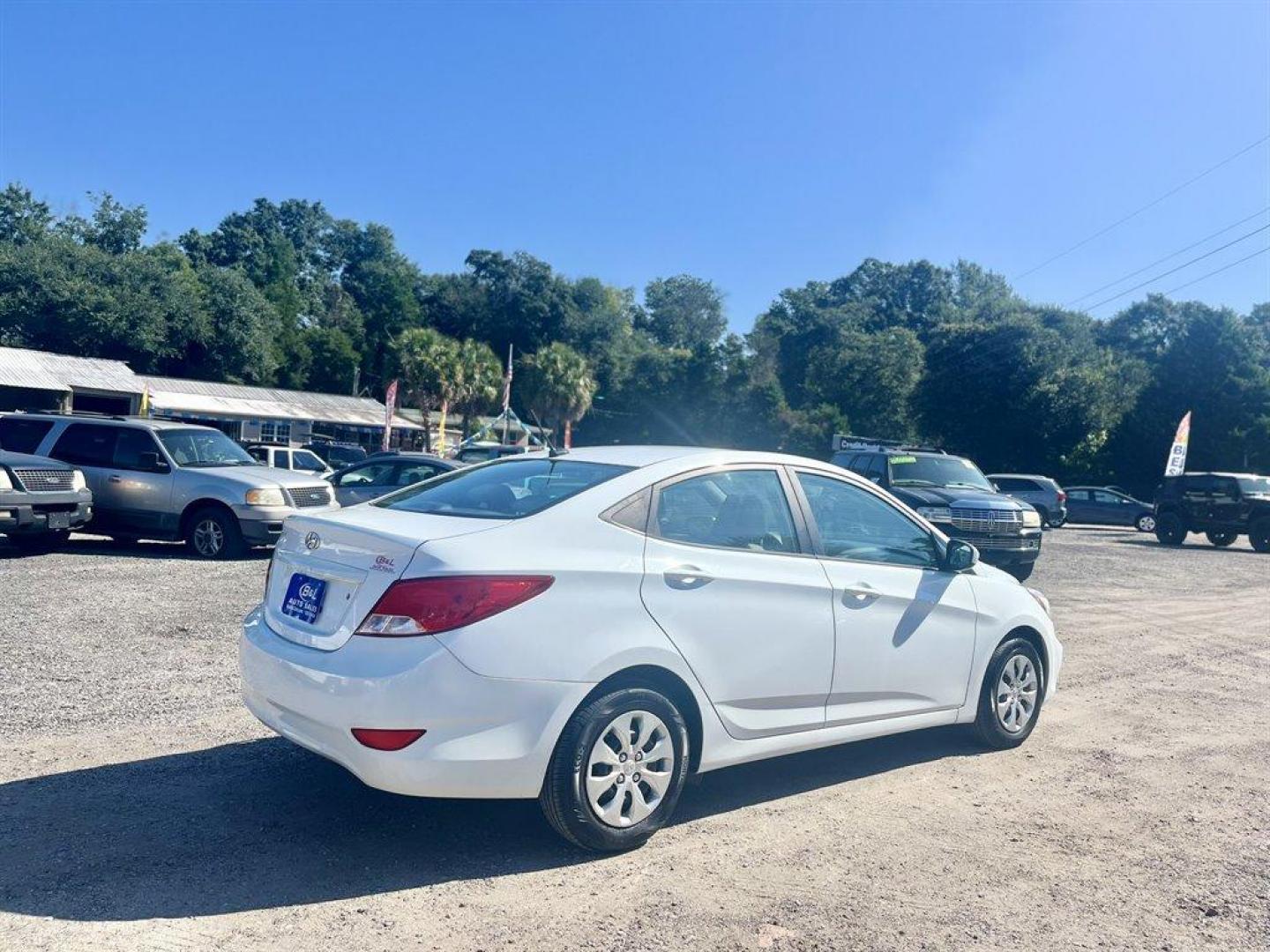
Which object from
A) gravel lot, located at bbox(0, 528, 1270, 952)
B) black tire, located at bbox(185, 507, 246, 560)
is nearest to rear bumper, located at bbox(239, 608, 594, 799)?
gravel lot, located at bbox(0, 528, 1270, 952)

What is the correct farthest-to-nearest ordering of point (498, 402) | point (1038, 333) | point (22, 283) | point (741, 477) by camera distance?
1. point (498, 402)
2. point (22, 283)
3. point (1038, 333)
4. point (741, 477)

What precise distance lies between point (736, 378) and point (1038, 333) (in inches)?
749

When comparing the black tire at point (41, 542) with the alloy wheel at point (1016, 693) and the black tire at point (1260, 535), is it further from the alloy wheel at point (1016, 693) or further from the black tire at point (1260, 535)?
the black tire at point (1260, 535)

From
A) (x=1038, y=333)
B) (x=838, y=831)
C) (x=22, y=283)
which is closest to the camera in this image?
(x=838, y=831)

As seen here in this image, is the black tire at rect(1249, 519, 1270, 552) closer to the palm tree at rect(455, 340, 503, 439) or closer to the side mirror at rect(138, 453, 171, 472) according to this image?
the side mirror at rect(138, 453, 171, 472)

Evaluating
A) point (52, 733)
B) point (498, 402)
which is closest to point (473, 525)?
point (52, 733)

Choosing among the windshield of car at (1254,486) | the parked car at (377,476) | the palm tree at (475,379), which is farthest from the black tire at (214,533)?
the palm tree at (475,379)

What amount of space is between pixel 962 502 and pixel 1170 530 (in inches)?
598

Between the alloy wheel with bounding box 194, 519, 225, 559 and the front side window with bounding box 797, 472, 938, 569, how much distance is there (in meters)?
9.88

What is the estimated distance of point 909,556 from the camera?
220 inches

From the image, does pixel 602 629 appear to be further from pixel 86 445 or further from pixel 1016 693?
pixel 86 445

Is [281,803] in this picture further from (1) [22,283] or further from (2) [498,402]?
(1) [22,283]

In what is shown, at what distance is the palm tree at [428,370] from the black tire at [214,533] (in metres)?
36.8

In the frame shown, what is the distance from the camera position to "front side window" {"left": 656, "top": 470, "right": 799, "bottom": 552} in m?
4.66
